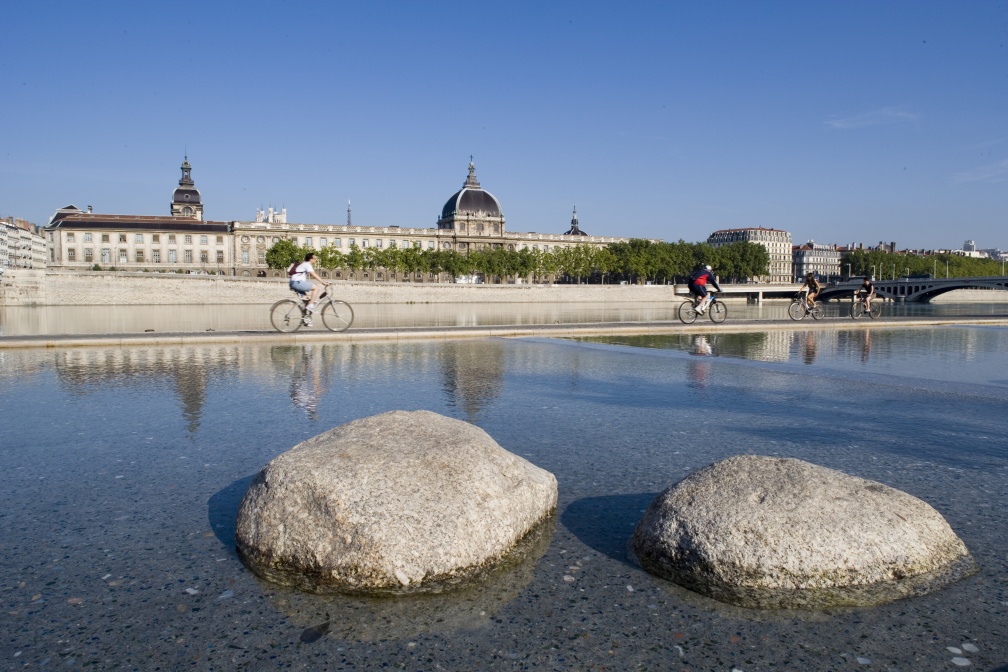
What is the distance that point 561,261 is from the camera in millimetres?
124375

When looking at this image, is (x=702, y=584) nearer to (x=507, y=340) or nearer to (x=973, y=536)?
(x=973, y=536)

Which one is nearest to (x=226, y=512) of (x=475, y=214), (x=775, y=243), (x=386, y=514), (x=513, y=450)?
(x=386, y=514)

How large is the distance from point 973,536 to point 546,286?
96353mm

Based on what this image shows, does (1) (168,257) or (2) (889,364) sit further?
(1) (168,257)

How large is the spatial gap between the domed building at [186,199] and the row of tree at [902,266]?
134710 mm

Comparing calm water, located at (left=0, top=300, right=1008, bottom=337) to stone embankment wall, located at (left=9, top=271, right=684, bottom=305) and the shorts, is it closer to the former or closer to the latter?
the shorts

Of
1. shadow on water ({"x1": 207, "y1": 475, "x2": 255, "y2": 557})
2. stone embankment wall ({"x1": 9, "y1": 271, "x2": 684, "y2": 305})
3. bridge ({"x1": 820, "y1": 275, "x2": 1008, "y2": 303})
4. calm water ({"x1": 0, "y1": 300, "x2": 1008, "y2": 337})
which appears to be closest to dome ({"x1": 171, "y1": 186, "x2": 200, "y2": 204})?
stone embankment wall ({"x1": 9, "y1": 271, "x2": 684, "y2": 305})

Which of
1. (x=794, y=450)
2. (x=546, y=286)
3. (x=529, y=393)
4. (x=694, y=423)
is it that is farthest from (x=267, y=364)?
(x=546, y=286)

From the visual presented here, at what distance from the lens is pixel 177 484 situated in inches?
Answer: 191

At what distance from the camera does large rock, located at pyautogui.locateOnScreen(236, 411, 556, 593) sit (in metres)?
3.34

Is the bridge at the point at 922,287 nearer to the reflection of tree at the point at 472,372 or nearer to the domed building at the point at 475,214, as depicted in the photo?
the domed building at the point at 475,214

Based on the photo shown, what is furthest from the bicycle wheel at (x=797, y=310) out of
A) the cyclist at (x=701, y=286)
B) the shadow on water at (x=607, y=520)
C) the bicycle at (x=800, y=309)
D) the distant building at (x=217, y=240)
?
the distant building at (x=217, y=240)

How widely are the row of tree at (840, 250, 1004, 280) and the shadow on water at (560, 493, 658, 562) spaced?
557ft

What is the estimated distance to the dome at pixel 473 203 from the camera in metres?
141
